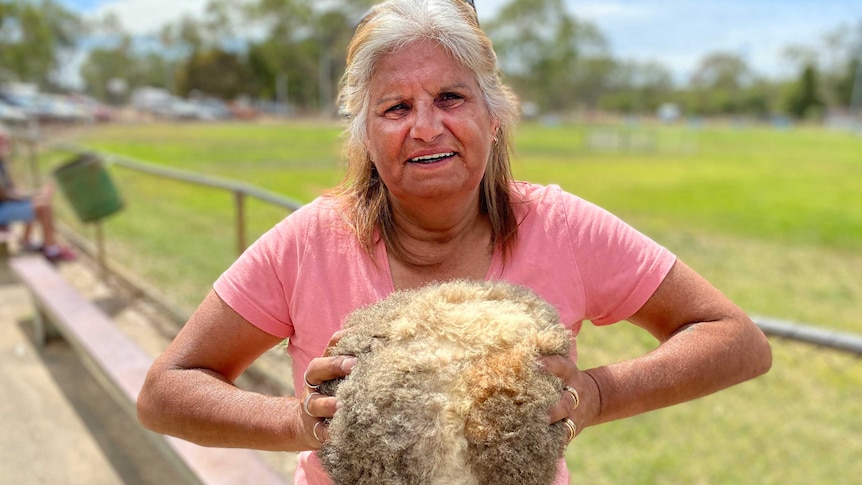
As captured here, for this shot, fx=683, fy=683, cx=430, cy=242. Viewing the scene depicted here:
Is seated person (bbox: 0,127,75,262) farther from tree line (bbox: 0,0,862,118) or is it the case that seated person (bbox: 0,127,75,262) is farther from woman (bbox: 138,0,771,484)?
tree line (bbox: 0,0,862,118)

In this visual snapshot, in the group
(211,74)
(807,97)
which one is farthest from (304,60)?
(807,97)

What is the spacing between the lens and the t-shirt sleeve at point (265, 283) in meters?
1.59

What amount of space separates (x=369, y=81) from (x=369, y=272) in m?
0.44

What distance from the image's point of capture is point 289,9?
7906cm

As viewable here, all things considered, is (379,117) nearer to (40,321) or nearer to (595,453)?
(595,453)

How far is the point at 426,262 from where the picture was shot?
1646 mm

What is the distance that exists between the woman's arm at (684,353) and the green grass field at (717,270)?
1108 mm

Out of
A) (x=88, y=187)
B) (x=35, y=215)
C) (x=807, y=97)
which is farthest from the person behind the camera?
(x=807, y=97)

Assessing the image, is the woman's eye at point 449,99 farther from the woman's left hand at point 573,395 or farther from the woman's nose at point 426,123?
the woman's left hand at point 573,395

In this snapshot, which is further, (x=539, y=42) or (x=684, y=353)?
(x=539, y=42)

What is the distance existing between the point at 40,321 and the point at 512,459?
518cm

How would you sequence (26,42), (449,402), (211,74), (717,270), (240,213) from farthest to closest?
1. (211,74)
2. (26,42)
3. (717,270)
4. (240,213)
5. (449,402)

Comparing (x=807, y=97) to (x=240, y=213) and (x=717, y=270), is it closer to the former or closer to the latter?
(x=717, y=270)

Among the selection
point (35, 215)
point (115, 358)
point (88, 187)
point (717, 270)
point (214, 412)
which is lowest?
point (717, 270)
